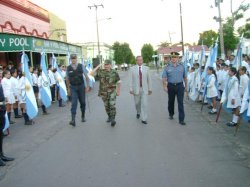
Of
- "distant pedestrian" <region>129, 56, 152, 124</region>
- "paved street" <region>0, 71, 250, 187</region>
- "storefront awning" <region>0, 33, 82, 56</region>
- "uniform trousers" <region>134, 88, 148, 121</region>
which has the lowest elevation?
"paved street" <region>0, 71, 250, 187</region>

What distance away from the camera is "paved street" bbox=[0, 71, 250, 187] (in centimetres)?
552

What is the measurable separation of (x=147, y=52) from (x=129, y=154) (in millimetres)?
114770

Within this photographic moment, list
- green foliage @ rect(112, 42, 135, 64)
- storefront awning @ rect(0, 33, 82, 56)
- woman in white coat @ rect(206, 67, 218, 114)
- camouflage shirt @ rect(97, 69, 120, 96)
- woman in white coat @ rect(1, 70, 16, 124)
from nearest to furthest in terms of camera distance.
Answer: camouflage shirt @ rect(97, 69, 120, 96), woman in white coat @ rect(1, 70, 16, 124), woman in white coat @ rect(206, 67, 218, 114), storefront awning @ rect(0, 33, 82, 56), green foliage @ rect(112, 42, 135, 64)

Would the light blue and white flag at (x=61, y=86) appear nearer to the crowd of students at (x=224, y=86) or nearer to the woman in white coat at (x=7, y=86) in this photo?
the woman in white coat at (x=7, y=86)

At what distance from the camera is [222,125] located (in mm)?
9703

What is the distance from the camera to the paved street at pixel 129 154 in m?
5.52

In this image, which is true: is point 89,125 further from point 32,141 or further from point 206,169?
point 206,169

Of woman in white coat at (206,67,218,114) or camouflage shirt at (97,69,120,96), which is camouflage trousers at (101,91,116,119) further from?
woman in white coat at (206,67,218,114)

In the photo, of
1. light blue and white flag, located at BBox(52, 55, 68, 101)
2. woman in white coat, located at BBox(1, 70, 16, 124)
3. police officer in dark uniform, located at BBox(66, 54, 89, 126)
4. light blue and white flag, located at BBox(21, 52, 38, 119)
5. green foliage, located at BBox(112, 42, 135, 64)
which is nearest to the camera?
police officer in dark uniform, located at BBox(66, 54, 89, 126)

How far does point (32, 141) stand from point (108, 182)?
3.84m

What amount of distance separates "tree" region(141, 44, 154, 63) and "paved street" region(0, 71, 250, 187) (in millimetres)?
110193

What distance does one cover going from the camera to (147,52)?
121 m

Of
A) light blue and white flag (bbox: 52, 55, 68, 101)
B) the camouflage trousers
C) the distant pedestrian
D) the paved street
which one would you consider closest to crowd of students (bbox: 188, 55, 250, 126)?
the paved street

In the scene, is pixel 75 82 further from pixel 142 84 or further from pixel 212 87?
pixel 212 87
